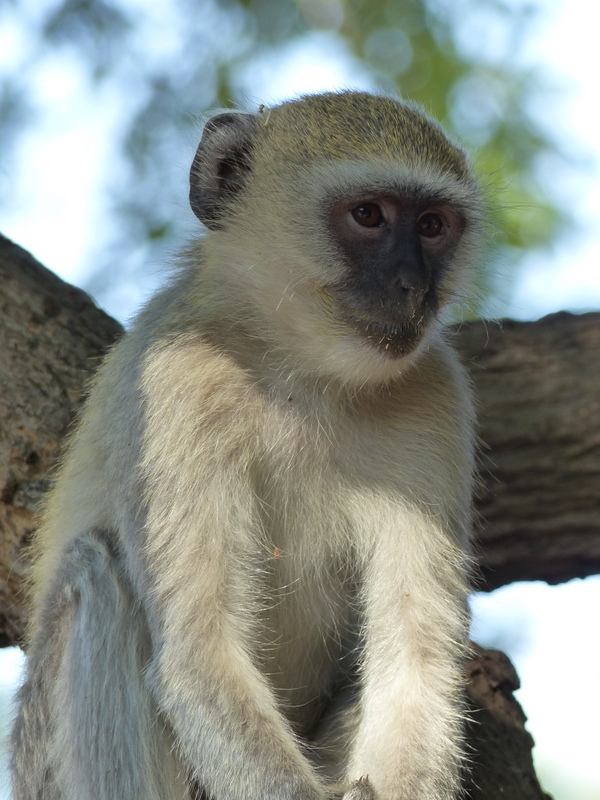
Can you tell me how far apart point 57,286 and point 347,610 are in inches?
104

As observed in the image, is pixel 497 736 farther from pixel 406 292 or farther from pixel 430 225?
pixel 430 225

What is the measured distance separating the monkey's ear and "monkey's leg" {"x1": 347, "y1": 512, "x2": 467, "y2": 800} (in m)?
1.52

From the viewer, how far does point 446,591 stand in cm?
389

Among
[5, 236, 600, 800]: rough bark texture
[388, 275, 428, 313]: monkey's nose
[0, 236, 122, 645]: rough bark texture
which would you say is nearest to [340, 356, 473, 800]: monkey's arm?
[388, 275, 428, 313]: monkey's nose

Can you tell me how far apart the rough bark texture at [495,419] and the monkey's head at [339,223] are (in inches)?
52.4

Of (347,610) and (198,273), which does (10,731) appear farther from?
(198,273)

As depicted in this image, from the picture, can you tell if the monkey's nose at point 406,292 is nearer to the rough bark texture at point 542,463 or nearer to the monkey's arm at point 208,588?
the monkey's arm at point 208,588

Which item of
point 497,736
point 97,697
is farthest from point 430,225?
point 497,736

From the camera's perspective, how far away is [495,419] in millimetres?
5809

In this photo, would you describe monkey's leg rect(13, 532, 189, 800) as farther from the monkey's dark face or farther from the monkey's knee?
the monkey's dark face

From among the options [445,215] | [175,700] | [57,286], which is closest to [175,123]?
[57,286]

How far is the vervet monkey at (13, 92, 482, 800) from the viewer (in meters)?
3.59

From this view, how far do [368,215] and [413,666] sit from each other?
175 cm

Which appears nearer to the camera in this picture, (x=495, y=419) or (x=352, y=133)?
(x=352, y=133)
